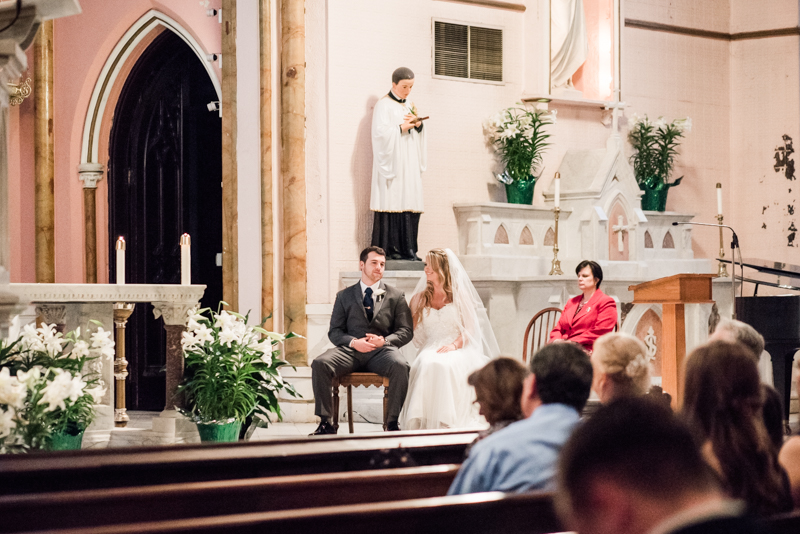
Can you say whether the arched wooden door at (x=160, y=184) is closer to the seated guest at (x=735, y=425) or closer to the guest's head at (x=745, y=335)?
the guest's head at (x=745, y=335)

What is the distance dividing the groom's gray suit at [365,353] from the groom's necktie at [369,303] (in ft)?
0.10

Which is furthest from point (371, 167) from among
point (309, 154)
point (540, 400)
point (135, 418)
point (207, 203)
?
point (540, 400)

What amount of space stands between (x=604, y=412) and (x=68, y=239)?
863cm

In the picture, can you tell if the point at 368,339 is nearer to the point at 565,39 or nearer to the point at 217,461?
the point at 217,461

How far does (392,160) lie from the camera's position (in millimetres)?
7016

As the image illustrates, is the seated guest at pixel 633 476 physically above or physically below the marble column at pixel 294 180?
below

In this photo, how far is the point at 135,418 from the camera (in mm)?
7211

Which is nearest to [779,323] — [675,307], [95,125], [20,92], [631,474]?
[675,307]

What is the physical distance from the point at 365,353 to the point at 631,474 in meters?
4.95

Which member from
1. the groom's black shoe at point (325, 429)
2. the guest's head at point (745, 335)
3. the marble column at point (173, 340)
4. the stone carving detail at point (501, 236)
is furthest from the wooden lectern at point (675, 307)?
the marble column at point (173, 340)

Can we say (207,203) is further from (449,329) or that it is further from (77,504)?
(77,504)

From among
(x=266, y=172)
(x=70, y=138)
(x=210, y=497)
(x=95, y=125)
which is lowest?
(x=210, y=497)

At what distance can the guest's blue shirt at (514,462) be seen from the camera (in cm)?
214

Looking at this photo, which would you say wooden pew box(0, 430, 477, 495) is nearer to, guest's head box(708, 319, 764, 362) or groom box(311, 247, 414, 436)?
guest's head box(708, 319, 764, 362)
